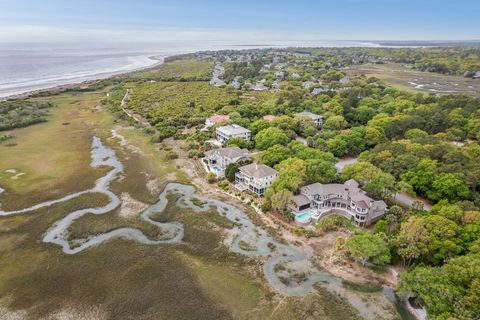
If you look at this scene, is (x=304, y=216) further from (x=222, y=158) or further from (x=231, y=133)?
(x=231, y=133)

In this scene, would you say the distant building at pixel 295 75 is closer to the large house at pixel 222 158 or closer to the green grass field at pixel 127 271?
the large house at pixel 222 158

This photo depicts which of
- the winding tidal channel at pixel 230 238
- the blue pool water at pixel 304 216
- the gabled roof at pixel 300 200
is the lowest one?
the winding tidal channel at pixel 230 238

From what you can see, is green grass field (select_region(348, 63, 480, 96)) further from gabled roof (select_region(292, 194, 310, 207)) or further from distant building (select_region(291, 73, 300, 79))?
gabled roof (select_region(292, 194, 310, 207))

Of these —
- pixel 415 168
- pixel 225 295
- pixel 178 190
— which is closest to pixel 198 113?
pixel 178 190

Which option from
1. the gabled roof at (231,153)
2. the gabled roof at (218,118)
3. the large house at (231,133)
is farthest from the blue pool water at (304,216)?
the gabled roof at (218,118)

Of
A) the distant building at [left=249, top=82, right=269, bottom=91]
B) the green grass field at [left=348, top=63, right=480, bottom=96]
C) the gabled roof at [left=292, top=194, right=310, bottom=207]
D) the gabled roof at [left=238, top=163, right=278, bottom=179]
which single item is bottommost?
the gabled roof at [left=292, top=194, right=310, bottom=207]

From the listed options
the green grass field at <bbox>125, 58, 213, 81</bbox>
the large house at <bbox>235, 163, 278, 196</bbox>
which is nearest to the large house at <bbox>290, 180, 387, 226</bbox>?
the large house at <bbox>235, 163, 278, 196</bbox>

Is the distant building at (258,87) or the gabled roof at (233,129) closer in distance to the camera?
the gabled roof at (233,129)
